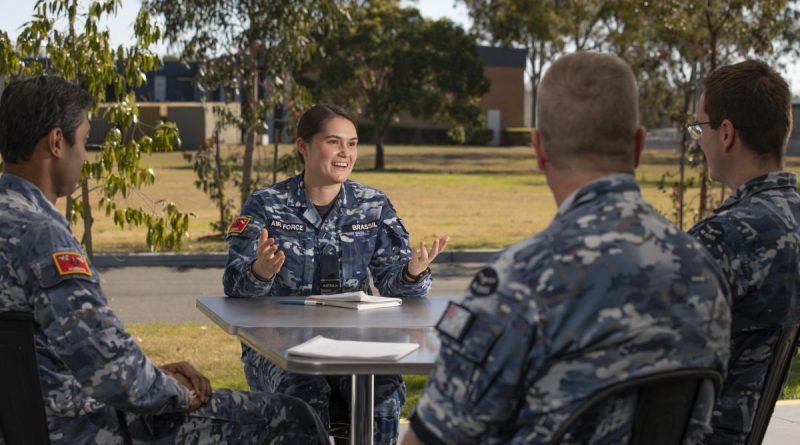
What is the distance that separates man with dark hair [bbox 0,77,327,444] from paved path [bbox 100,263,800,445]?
273 inches

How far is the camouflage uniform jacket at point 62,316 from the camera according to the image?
10.3 ft

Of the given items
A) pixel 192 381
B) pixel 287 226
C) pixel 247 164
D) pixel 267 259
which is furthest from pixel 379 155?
pixel 192 381

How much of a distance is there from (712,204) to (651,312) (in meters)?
13.0

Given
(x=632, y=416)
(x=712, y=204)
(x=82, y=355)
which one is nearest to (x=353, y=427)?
(x=82, y=355)

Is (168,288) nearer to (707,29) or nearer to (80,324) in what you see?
(707,29)

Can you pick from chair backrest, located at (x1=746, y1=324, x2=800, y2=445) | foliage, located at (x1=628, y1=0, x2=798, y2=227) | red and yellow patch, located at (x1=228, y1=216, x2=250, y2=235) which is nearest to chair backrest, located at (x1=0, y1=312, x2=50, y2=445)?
chair backrest, located at (x1=746, y1=324, x2=800, y2=445)

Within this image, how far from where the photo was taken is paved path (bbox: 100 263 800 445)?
36.3 ft

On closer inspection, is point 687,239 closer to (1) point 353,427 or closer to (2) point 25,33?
(1) point 353,427

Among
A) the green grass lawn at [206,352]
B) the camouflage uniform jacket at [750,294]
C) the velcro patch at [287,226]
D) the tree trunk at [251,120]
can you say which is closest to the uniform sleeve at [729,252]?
the camouflage uniform jacket at [750,294]

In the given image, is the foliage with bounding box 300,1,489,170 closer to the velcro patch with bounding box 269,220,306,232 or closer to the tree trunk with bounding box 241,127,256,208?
the tree trunk with bounding box 241,127,256,208

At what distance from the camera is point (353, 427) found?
14.2 ft

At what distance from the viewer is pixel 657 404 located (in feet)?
8.11

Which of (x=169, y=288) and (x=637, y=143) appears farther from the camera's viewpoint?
(x=169, y=288)

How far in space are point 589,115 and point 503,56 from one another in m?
68.9
